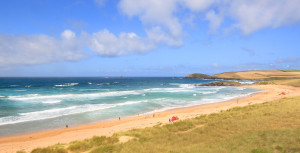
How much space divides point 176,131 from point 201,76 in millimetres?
169271

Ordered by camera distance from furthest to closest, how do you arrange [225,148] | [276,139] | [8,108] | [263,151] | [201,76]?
[201,76], [8,108], [276,139], [225,148], [263,151]

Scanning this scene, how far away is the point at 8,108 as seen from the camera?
27.8 meters

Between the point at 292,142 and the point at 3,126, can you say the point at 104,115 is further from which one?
the point at 292,142

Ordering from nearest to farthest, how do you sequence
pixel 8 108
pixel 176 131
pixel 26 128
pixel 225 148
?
pixel 225 148 → pixel 176 131 → pixel 26 128 → pixel 8 108

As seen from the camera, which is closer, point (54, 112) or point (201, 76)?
point (54, 112)

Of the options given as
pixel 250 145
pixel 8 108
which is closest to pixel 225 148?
pixel 250 145

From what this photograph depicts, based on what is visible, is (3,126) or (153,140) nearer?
(153,140)

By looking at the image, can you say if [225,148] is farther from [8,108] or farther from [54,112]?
[8,108]

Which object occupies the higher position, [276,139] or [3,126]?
[276,139]

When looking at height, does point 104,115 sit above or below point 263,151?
below

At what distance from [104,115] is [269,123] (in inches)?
715

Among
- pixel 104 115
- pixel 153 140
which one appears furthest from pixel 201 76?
pixel 153 140

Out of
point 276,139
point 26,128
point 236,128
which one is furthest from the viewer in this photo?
point 26,128

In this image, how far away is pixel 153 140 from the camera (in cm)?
1082
